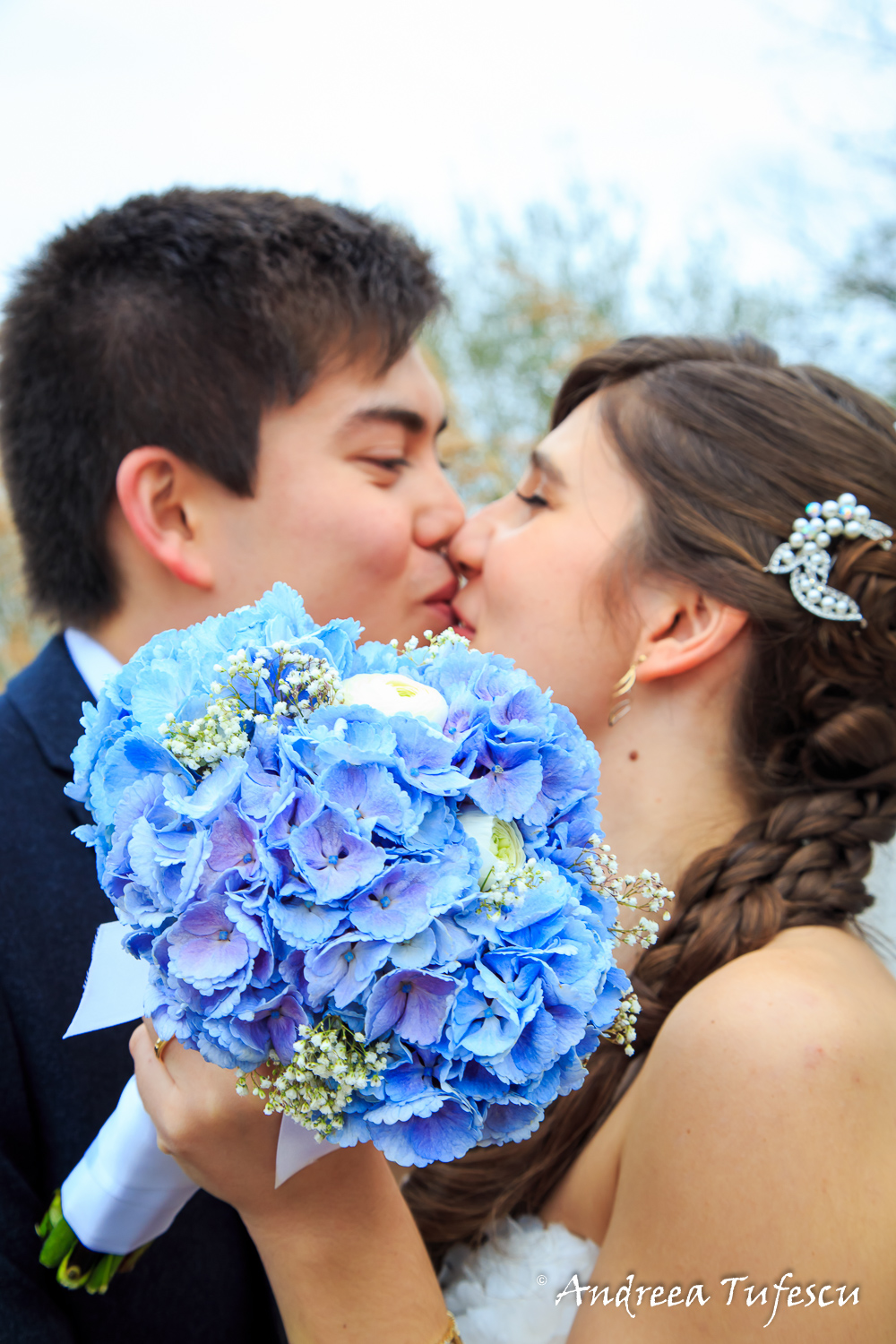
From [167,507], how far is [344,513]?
23.6 inches

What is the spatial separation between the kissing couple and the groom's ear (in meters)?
0.01

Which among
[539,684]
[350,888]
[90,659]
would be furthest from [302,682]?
[90,659]

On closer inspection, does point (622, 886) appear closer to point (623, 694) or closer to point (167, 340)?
point (623, 694)

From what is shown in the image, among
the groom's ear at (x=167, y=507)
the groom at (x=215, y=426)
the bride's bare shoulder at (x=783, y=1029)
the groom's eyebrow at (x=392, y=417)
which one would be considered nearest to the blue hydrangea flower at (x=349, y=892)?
the bride's bare shoulder at (x=783, y=1029)

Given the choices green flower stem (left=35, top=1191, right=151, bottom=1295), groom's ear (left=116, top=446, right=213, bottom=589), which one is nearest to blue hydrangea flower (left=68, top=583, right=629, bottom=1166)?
green flower stem (left=35, top=1191, right=151, bottom=1295)

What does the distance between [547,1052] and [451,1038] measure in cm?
14

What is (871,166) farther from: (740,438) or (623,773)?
(623,773)

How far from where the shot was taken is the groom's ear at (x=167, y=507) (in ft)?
9.53

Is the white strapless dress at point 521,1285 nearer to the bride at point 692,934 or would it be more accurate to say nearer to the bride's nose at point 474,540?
the bride at point 692,934

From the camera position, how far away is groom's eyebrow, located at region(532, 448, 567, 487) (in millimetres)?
2760

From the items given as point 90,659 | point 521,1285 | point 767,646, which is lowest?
point 521,1285

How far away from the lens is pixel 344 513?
2.86m

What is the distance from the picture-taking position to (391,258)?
3244 mm

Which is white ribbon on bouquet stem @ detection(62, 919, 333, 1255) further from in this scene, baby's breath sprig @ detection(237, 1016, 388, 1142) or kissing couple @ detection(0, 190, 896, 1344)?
baby's breath sprig @ detection(237, 1016, 388, 1142)
